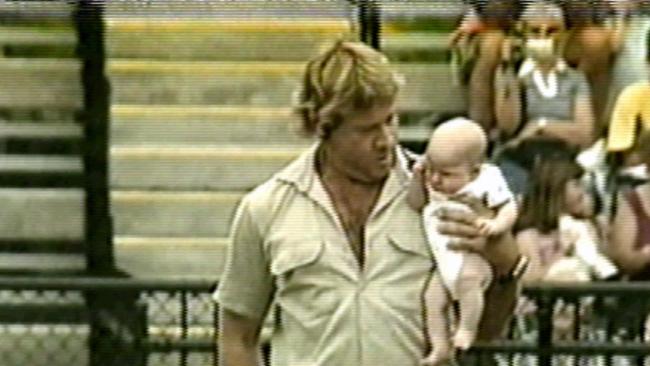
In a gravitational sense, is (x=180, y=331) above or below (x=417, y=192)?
below

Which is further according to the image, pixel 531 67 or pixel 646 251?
pixel 646 251

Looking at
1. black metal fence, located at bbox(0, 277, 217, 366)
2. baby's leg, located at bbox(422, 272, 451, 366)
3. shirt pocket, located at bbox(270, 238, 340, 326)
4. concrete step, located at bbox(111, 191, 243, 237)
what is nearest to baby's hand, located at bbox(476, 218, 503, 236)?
baby's leg, located at bbox(422, 272, 451, 366)

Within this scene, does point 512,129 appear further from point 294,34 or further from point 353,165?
point 353,165

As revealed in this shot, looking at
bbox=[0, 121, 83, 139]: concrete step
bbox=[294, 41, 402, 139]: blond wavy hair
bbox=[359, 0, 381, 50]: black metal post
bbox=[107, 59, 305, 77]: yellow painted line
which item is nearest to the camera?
bbox=[294, 41, 402, 139]: blond wavy hair

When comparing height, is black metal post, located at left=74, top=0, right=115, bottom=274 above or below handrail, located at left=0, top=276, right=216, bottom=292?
above

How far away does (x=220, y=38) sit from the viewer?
13.9ft

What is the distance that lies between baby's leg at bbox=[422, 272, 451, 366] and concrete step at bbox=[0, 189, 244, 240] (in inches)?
66.5

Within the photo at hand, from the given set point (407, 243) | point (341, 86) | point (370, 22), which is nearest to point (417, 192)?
point (407, 243)

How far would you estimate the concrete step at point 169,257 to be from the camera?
4414mm

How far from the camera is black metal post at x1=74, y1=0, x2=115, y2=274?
4.36 meters

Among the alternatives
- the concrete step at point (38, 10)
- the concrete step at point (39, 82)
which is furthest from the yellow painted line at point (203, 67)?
the concrete step at point (38, 10)

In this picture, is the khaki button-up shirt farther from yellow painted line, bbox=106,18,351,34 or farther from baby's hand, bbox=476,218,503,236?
yellow painted line, bbox=106,18,351,34

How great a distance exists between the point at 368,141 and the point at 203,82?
175 centimetres

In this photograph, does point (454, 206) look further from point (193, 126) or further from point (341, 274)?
point (193, 126)
